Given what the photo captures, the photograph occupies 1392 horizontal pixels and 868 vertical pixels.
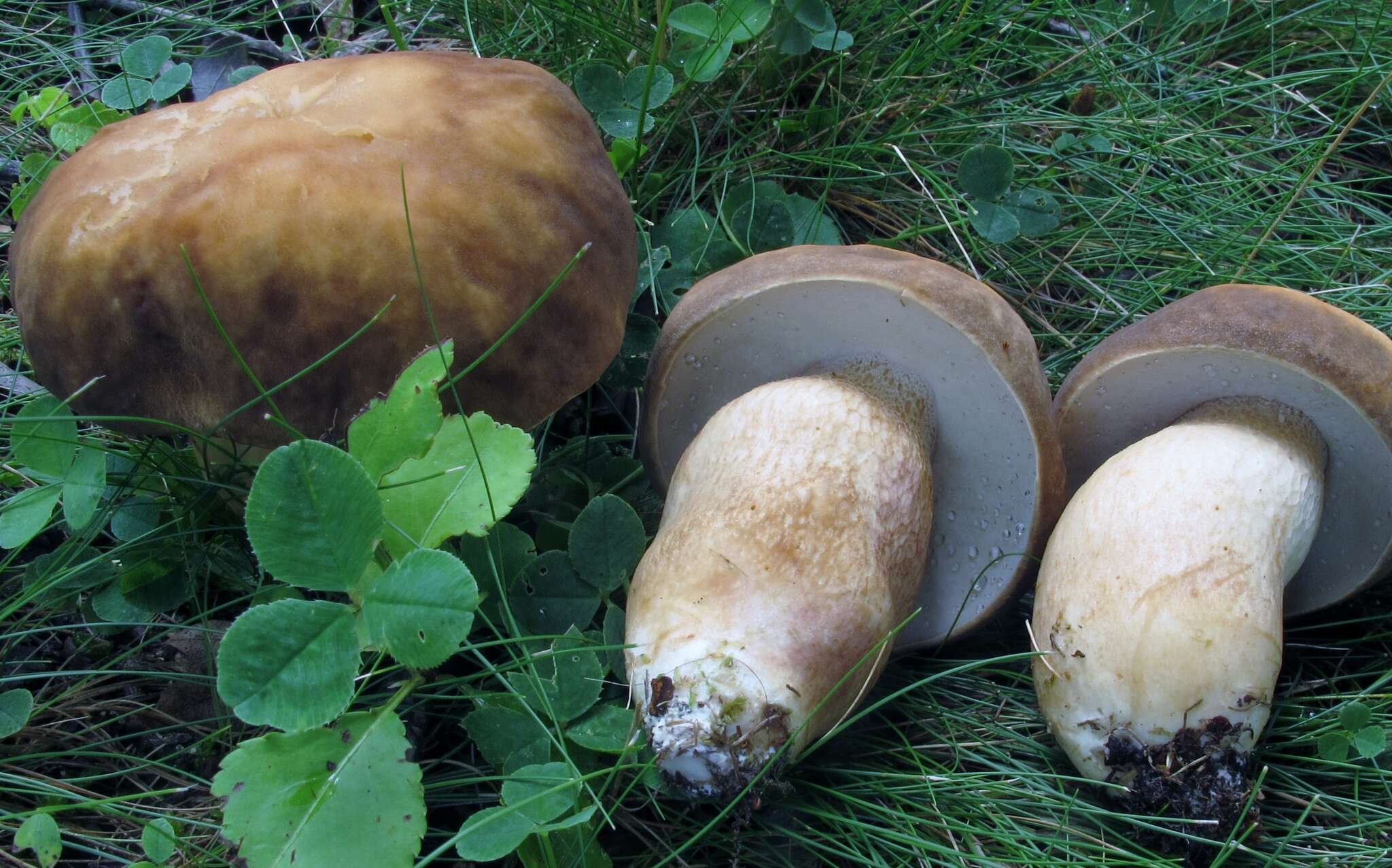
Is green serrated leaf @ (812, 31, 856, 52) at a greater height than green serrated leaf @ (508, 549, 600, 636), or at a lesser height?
greater

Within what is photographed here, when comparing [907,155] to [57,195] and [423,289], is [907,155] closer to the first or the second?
[423,289]

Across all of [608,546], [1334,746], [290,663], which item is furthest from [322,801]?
[1334,746]

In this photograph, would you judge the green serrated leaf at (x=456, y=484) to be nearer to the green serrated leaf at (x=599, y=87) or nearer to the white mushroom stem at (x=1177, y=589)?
the white mushroom stem at (x=1177, y=589)

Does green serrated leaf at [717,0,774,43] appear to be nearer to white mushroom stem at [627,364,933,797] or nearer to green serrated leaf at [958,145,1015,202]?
green serrated leaf at [958,145,1015,202]

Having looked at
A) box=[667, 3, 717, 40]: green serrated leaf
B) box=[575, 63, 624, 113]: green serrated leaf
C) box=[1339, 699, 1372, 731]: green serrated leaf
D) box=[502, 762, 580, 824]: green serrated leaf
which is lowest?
box=[1339, 699, 1372, 731]: green serrated leaf

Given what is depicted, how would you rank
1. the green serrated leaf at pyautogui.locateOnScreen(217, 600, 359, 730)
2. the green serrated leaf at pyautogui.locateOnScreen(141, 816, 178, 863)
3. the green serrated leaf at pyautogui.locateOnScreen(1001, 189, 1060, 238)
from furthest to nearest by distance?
the green serrated leaf at pyautogui.locateOnScreen(1001, 189, 1060, 238) → the green serrated leaf at pyautogui.locateOnScreen(141, 816, 178, 863) → the green serrated leaf at pyautogui.locateOnScreen(217, 600, 359, 730)

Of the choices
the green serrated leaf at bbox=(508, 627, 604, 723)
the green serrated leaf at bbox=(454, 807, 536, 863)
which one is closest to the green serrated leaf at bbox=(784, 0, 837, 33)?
the green serrated leaf at bbox=(508, 627, 604, 723)

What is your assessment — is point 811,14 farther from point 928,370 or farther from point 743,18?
point 928,370
